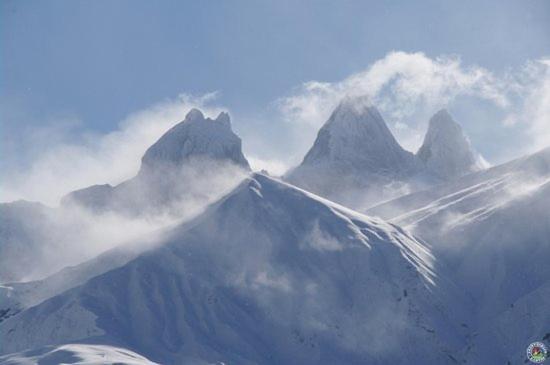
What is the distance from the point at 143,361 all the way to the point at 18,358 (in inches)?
963

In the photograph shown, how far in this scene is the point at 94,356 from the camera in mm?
194000

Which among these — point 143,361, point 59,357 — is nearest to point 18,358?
point 59,357

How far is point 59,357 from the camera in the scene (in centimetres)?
19462

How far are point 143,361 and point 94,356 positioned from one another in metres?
9.91

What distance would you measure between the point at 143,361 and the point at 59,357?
53.6ft

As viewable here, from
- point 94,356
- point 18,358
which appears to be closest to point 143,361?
point 94,356

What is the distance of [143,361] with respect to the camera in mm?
197750

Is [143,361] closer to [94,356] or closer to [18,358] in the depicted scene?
[94,356]

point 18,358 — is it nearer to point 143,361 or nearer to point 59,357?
point 59,357

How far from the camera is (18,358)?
19638cm

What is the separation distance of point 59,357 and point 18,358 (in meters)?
8.64
